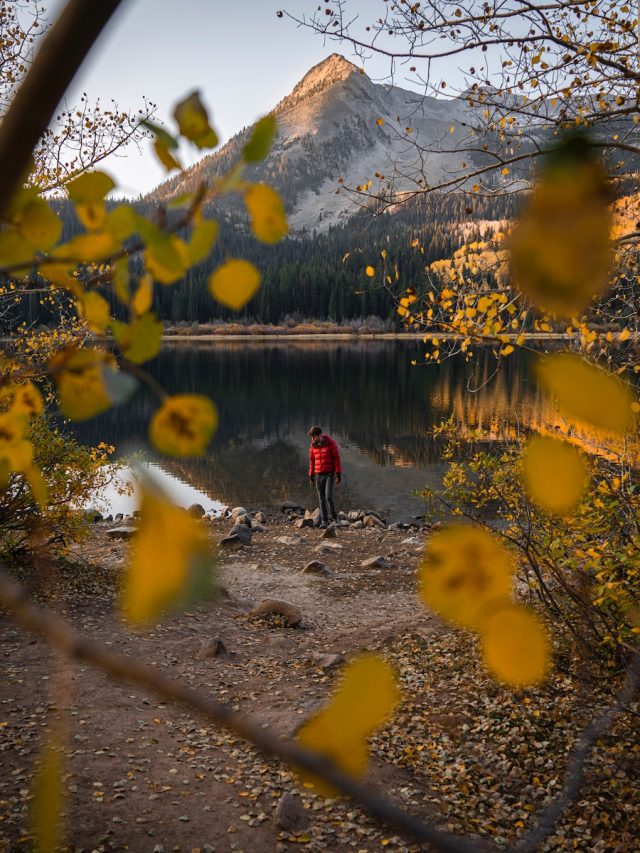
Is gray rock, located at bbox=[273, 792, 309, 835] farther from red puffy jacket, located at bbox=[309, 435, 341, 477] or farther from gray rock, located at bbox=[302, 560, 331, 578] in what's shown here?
red puffy jacket, located at bbox=[309, 435, 341, 477]

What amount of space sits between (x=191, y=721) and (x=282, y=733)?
0.77m

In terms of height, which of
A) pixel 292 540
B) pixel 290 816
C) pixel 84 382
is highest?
pixel 84 382

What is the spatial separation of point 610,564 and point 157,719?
3481 millimetres

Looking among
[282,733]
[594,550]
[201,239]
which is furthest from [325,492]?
[201,239]

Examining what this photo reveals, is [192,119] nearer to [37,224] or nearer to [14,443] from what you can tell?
[37,224]

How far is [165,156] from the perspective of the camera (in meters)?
0.59

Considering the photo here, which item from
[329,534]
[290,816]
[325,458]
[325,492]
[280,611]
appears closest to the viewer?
[290,816]

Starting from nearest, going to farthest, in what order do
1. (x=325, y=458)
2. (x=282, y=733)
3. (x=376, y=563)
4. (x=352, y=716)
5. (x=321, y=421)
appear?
(x=352, y=716), (x=282, y=733), (x=376, y=563), (x=325, y=458), (x=321, y=421)

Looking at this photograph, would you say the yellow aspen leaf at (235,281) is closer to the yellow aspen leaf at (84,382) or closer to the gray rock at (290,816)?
the yellow aspen leaf at (84,382)

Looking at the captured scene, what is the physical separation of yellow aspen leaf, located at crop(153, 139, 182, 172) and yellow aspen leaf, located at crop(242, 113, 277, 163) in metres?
0.11

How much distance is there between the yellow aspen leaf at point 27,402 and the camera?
857mm

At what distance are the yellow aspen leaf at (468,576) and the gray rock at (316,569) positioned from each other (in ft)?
28.9

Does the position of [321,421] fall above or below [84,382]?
below

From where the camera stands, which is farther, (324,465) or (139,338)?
(324,465)
